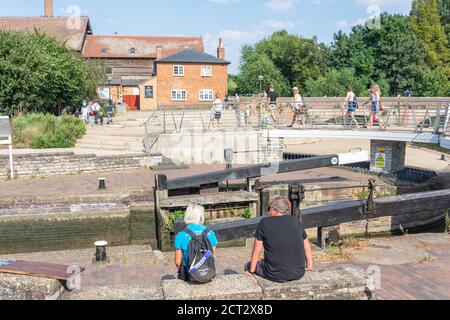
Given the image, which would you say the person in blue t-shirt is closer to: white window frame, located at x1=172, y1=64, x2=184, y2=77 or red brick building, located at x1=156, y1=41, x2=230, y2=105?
red brick building, located at x1=156, y1=41, x2=230, y2=105

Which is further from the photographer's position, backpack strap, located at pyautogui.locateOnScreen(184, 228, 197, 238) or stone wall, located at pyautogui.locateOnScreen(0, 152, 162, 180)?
stone wall, located at pyautogui.locateOnScreen(0, 152, 162, 180)

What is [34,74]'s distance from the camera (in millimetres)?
25672

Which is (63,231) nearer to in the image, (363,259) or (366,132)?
(363,259)

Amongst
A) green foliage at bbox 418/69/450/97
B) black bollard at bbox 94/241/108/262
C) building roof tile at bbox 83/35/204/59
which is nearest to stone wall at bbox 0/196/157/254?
black bollard at bbox 94/241/108/262

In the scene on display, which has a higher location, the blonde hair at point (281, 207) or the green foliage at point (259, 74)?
the green foliage at point (259, 74)

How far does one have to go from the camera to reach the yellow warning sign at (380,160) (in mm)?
16734

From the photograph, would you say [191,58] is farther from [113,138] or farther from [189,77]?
[113,138]

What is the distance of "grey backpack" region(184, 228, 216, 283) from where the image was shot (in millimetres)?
4871

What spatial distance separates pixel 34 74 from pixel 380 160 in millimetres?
18293

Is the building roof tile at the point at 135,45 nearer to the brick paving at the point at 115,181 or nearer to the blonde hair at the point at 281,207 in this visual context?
the brick paving at the point at 115,181

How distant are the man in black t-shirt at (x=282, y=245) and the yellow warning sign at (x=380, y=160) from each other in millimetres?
12476

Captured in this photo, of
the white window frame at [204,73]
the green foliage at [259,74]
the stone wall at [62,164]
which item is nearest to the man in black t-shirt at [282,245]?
the stone wall at [62,164]

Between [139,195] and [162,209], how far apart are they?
2.11 m

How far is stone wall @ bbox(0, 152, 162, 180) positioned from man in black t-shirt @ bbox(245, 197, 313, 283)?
560 inches
